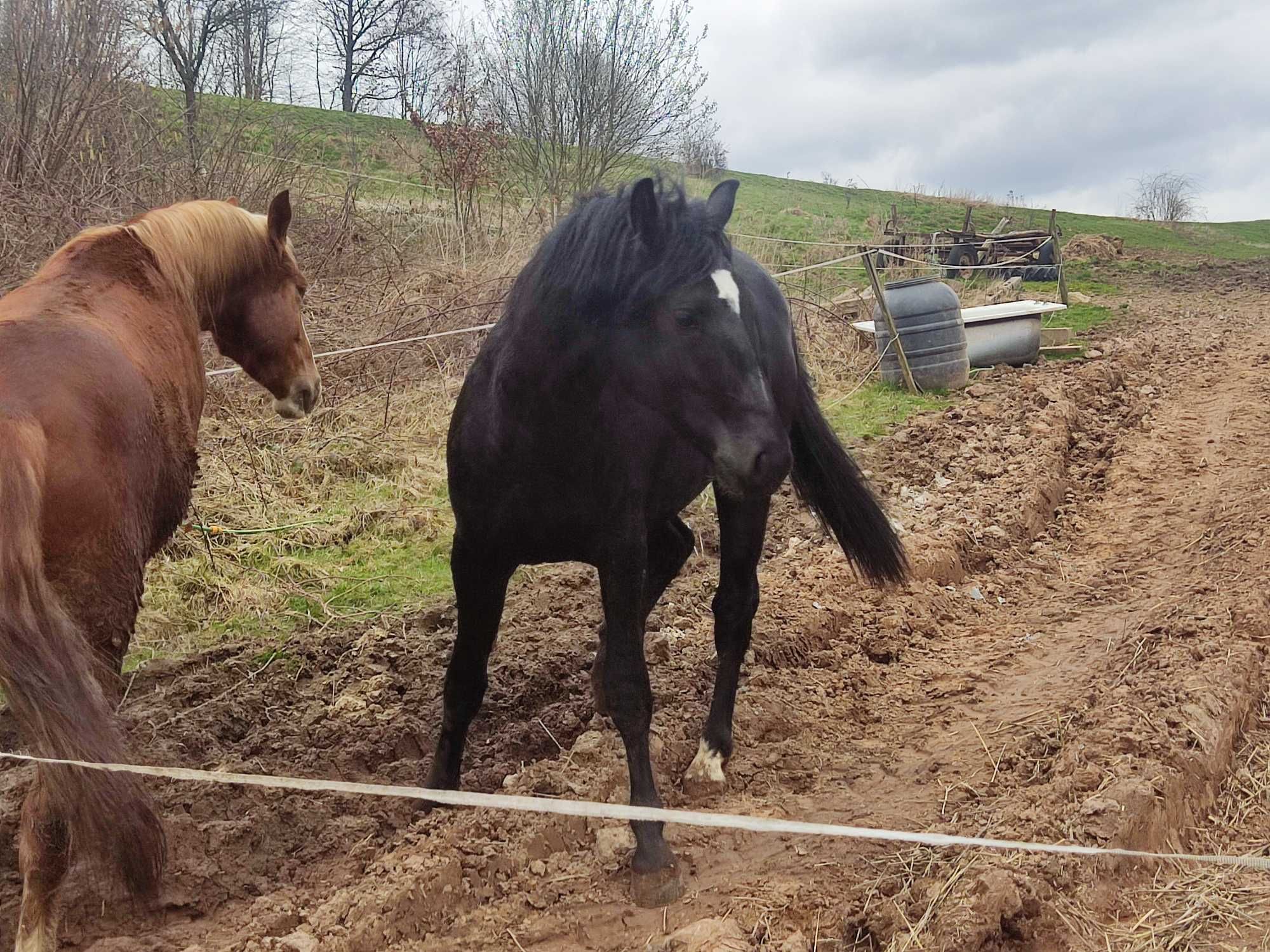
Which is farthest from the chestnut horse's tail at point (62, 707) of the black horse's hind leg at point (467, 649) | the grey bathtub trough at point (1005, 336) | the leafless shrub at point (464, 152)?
the grey bathtub trough at point (1005, 336)

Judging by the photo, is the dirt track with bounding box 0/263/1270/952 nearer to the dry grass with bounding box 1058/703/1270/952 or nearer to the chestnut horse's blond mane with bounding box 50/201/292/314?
the dry grass with bounding box 1058/703/1270/952

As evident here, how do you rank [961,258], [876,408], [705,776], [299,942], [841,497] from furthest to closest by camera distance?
1. [961,258]
2. [876,408]
3. [841,497]
4. [705,776]
5. [299,942]

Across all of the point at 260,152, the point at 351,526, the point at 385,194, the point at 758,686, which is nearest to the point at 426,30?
the point at 385,194

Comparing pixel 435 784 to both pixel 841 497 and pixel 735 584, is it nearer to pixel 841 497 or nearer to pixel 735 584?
pixel 735 584

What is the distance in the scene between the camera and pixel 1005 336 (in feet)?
40.6

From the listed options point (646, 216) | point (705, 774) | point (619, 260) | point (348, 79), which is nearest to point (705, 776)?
point (705, 774)

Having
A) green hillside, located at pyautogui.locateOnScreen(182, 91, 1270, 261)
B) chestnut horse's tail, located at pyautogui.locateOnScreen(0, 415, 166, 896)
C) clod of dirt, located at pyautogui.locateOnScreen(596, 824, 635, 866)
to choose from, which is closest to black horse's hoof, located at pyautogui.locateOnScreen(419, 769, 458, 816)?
clod of dirt, located at pyautogui.locateOnScreen(596, 824, 635, 866)

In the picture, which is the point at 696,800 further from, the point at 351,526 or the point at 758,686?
the point at 351,526

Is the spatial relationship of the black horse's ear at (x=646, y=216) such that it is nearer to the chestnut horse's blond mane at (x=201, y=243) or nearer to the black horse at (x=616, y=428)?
the black horse at (x=616, y=428)

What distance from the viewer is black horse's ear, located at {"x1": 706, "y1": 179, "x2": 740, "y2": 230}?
10.00ft

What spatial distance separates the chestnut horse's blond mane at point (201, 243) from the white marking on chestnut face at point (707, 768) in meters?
2.66

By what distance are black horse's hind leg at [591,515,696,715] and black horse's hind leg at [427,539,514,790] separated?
2.22 ft

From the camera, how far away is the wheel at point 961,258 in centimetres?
2186

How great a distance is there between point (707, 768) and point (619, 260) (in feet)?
6.44
